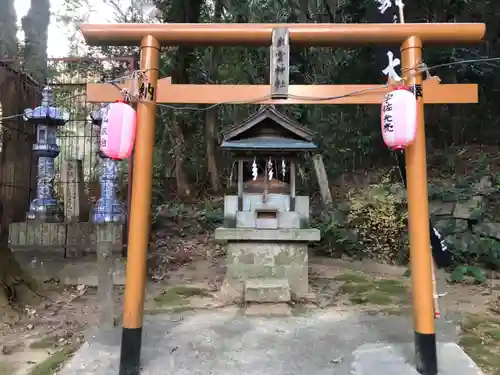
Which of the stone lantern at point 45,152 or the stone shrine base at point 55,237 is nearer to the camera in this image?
the stone shrine base at point 55,237

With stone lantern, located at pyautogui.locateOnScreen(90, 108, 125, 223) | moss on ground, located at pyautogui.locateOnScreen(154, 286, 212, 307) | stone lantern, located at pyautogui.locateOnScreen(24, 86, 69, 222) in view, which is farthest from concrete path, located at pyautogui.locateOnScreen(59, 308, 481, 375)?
stone lantern, located at pyautogui.locateOnScreen(24, 86, 69, 222)

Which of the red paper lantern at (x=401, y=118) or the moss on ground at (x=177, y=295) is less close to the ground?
the red paper lantern at (x=401, y=118)

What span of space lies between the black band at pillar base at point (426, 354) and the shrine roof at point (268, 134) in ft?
13.1

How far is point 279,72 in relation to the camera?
4.41 meters

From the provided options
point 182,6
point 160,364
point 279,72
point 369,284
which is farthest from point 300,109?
point 160,364

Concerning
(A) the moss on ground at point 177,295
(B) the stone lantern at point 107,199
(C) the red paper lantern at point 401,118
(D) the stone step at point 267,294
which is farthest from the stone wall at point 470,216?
(B) the stone lantern at point 107,199

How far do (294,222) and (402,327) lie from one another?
8.77 feet

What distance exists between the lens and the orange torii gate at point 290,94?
13.6 feet

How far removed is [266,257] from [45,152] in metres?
5.09

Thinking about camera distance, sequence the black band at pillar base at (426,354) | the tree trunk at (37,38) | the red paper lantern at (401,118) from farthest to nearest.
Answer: the tree trunk at (37,38), the black band at pillar base at (426,354), the red paper lantern at (401,118)

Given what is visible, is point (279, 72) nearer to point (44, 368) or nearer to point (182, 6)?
point (44, 368)

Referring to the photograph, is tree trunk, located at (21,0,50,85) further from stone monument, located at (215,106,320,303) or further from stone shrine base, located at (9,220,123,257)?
stone monument, located at (215,106,320,303)

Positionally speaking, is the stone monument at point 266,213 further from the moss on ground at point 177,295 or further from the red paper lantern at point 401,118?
the red paper lantern at point 401,118

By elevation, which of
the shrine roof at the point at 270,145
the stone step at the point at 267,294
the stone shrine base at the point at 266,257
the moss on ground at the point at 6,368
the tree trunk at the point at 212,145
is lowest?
the moss on ground at the point at 6,368
